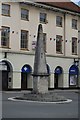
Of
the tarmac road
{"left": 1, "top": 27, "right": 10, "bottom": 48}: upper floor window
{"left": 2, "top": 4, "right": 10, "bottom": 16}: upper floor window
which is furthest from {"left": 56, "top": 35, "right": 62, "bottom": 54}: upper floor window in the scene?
the tarmac road


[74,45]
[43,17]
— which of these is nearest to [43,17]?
[43,17]

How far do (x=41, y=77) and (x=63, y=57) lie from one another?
2309cm

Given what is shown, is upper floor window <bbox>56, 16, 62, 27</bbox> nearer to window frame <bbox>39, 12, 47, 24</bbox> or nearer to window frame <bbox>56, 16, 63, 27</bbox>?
window frame <bbox>56, 16, 63, 27</bbox>

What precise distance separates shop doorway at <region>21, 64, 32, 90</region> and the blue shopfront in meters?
8.39

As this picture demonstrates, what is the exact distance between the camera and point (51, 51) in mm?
49000

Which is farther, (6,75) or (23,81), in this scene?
(23,81)

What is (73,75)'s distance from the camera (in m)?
53.5

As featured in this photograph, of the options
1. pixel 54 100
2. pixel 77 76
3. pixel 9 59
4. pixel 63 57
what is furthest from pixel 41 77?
pixel 77 76

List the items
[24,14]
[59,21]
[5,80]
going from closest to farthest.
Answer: [5,80]
[24,14]
[59,21]

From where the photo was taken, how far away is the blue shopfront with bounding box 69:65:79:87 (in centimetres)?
5272

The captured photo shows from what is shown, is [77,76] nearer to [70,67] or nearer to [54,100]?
[70,67]

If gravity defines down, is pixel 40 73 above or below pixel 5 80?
above

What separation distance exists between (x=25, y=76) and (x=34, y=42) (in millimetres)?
4329

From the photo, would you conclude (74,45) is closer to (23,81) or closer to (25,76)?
(25,76)
